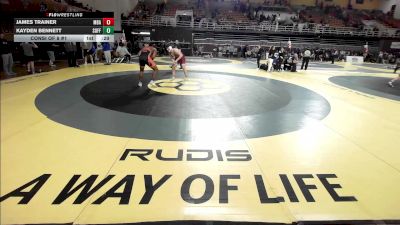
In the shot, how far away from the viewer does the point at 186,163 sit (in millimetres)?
3613

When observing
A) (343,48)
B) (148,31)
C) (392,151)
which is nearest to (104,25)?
(392,151)

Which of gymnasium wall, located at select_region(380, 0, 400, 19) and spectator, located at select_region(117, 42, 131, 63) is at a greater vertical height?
gymnasium wall, located at select_region(380, 0, 400, 19)

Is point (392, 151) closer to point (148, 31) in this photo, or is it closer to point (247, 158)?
point (247, 158)

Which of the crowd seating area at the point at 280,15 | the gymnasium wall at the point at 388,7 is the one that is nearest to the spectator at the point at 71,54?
the crowd seating area at the point at 280,15

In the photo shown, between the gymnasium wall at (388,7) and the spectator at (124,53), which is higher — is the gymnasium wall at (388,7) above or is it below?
above

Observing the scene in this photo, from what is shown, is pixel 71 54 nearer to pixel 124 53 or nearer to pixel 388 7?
pixel 124 53
